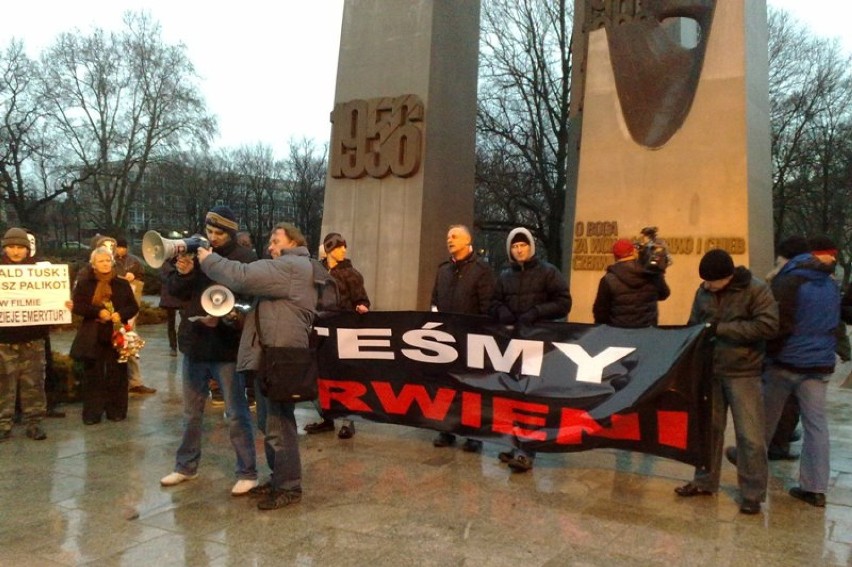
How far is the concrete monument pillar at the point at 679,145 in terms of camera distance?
9484mm

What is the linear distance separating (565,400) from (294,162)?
6241 centimetres

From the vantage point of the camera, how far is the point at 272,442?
5.06 metres

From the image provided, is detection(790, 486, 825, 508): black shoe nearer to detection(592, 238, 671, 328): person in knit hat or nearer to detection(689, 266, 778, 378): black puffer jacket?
detection(689, 266, 778, 378): black puffer jacket

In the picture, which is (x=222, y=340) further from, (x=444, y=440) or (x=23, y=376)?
(x=23, y=376)

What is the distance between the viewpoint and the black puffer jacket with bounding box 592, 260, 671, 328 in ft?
19.8

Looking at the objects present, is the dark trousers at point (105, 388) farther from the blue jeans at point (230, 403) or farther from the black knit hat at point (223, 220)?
the black knit hat at point (223, 220)

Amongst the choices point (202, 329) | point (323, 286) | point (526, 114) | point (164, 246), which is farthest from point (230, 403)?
point (526, 114)

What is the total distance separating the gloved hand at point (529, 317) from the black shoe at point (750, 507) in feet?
6.68

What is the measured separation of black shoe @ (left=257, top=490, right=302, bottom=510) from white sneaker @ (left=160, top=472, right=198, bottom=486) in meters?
0.88

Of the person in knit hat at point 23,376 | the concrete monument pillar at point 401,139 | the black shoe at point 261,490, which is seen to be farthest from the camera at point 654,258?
the concrete monument pillar at point 401,139

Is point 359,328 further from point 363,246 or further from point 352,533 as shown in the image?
point 363,246

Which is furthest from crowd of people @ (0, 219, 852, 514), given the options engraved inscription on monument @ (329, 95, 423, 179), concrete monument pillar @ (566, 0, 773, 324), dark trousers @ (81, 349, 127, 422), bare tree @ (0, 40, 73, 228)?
bare tree @ (0, 40, 73, 228)

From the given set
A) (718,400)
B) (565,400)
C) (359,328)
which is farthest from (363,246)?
(718,400)

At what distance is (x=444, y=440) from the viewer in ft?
22.5
